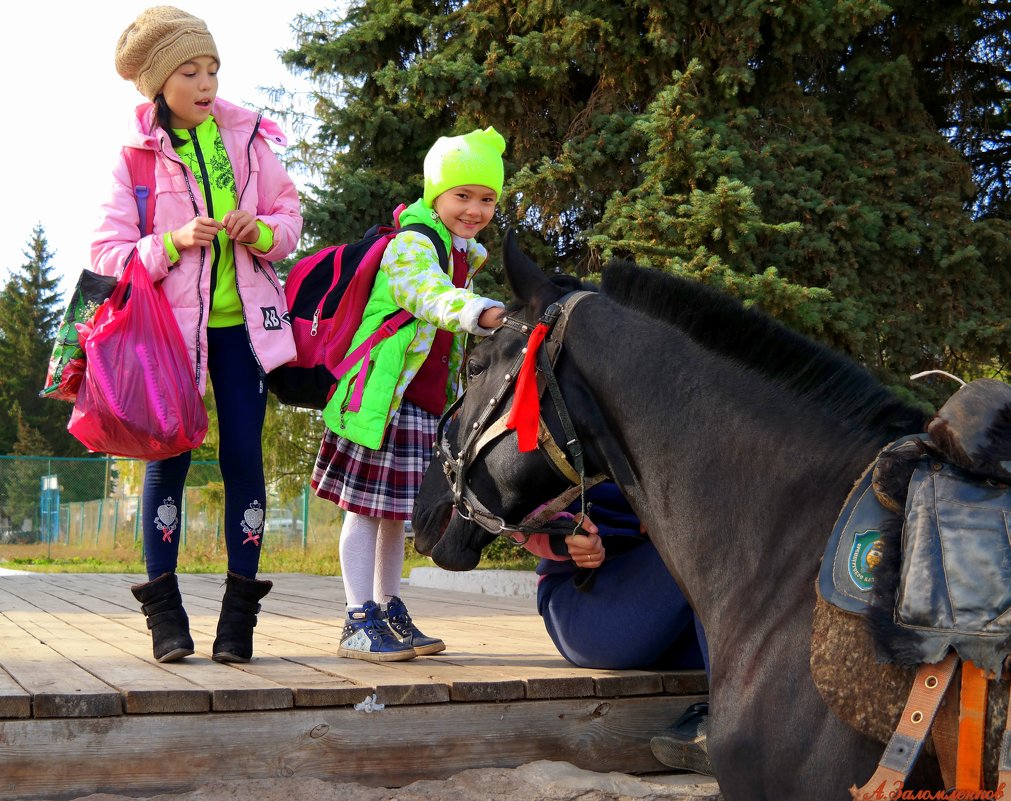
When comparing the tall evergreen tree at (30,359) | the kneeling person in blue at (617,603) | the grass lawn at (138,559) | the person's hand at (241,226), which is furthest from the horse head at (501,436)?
the tall evergreen tree at (30,359)

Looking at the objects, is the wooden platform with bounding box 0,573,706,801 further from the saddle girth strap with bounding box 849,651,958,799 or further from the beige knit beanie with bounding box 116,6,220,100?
the beige knit beanie with bounding box 116,6,220,100

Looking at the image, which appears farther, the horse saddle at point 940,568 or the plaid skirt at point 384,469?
the plaid skirt at point 384,469

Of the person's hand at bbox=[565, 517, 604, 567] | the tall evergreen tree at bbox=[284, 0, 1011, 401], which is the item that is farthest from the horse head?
the tall evergreen tree at bbox=[284, 0, 1011, 401]

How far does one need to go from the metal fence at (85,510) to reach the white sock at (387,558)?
14.3 metres

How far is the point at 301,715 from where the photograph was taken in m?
2.72

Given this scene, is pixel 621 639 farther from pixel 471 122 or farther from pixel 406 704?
pixel 471 122

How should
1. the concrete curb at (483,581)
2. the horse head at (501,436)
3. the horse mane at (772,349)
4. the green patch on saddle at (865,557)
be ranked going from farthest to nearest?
the concrete curb at (483,581), the horse head at (501,436), the horse mane at (772,349), the green patch on saddle at (865,557)

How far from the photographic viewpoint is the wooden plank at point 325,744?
2516mm

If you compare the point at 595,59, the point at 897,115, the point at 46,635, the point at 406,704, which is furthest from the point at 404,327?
the point at 897,115

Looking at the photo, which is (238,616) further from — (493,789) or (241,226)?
(241,226)

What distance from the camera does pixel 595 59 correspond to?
8.63 m

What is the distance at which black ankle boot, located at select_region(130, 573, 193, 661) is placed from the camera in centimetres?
315

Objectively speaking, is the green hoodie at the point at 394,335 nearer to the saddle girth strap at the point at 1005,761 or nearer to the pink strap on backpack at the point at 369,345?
the pink strap on backpack at the point at 369,345

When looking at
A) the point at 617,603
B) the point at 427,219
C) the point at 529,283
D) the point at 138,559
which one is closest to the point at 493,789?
the point at 617,603
